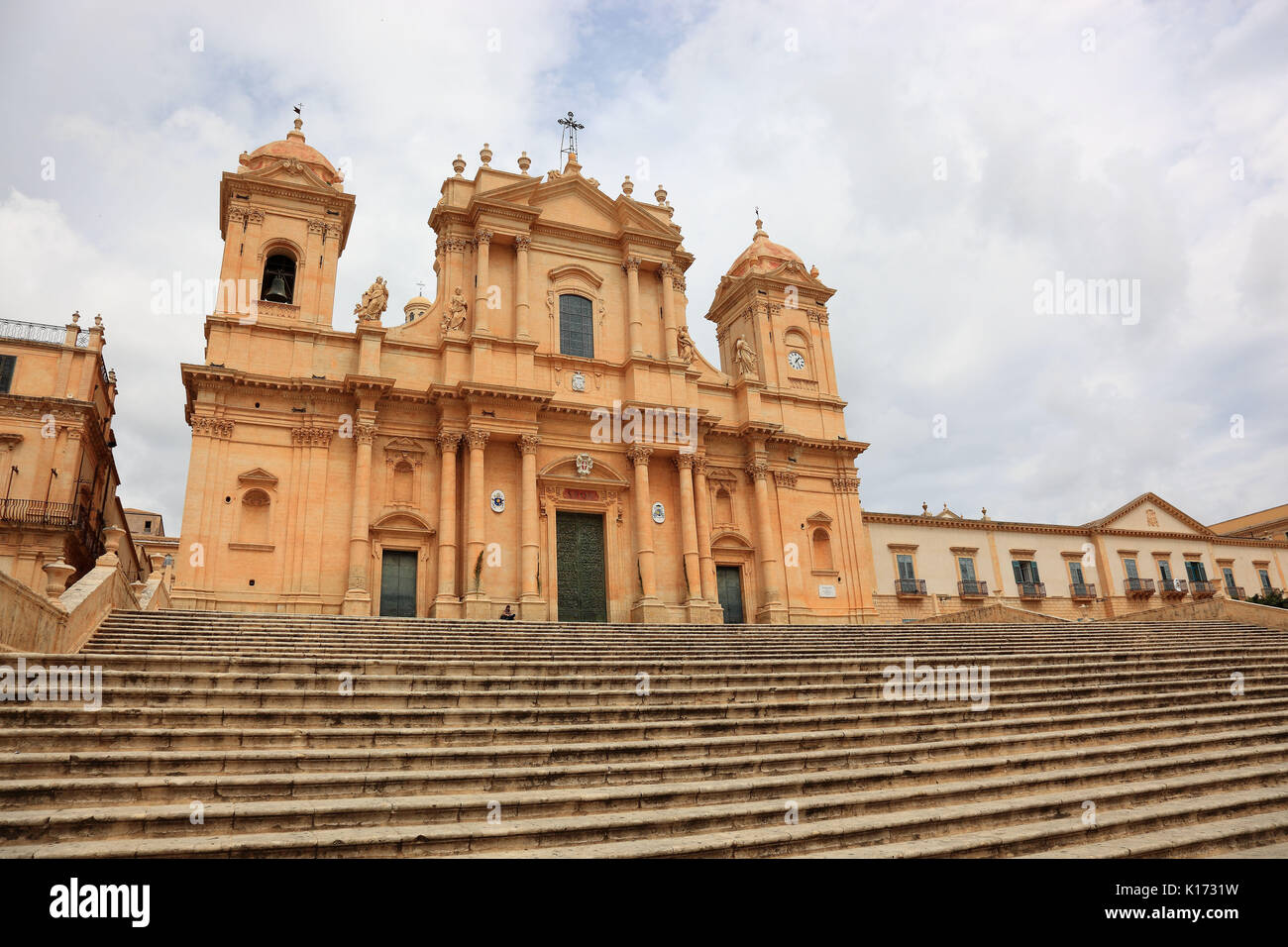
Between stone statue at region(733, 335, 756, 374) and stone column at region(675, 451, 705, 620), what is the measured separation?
4739 millimetres

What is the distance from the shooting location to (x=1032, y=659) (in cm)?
1320

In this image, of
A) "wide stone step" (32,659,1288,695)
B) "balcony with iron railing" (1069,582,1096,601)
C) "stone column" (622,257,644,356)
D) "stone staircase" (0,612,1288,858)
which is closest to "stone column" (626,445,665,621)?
"stone column" (622,257,644,356)

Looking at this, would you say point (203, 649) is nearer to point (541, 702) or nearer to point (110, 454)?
point (541, 702)

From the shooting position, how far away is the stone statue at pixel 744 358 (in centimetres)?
2688

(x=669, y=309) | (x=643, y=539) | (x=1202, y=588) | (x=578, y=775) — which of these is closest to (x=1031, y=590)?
(x=1202, y=588)

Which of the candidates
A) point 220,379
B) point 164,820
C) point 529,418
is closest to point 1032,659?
point 164,820

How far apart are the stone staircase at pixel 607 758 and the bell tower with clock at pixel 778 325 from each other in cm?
1634

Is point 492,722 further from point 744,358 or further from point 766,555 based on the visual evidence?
point 744,358

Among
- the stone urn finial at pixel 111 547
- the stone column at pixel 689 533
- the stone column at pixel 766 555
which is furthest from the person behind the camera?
the stone column at pixel 766 555

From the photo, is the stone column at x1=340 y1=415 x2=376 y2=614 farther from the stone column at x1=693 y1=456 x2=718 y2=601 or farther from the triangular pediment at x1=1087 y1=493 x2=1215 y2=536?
the triangular pediment at x1=1087 y1=493 x2=1215 y2=536

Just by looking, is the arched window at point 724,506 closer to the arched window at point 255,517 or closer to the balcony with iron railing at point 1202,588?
the arched window at point 255,517

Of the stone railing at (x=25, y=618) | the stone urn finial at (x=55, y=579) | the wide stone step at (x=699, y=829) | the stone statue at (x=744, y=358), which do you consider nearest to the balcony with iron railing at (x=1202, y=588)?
the stone statue at (x=744, y=358)

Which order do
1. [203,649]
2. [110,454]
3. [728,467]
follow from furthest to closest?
[110,454], [728,467], [203,649]
